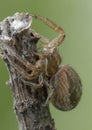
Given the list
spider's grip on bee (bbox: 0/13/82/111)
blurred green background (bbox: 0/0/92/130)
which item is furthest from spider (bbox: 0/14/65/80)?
blurred green background (bbox: 0/0/92/130)

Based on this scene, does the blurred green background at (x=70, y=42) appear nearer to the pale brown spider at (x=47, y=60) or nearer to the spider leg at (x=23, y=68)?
the pale brown spider at (x=47, y=60)

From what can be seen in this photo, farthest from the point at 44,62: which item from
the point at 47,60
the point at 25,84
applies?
the point at 25,84

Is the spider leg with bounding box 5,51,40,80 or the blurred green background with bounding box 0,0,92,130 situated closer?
the spider leg with bounding box 5,51,40,80

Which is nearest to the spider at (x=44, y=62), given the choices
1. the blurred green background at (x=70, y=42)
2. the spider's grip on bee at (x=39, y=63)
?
the spider's grip on bee at (x=39, y=63)

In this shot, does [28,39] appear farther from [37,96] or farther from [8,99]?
[8,99]

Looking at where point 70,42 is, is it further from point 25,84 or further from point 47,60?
point 25,84

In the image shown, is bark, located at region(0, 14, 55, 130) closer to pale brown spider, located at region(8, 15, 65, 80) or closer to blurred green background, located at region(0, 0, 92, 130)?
pale brown spider, located at region(8, 15, 65, 80)
